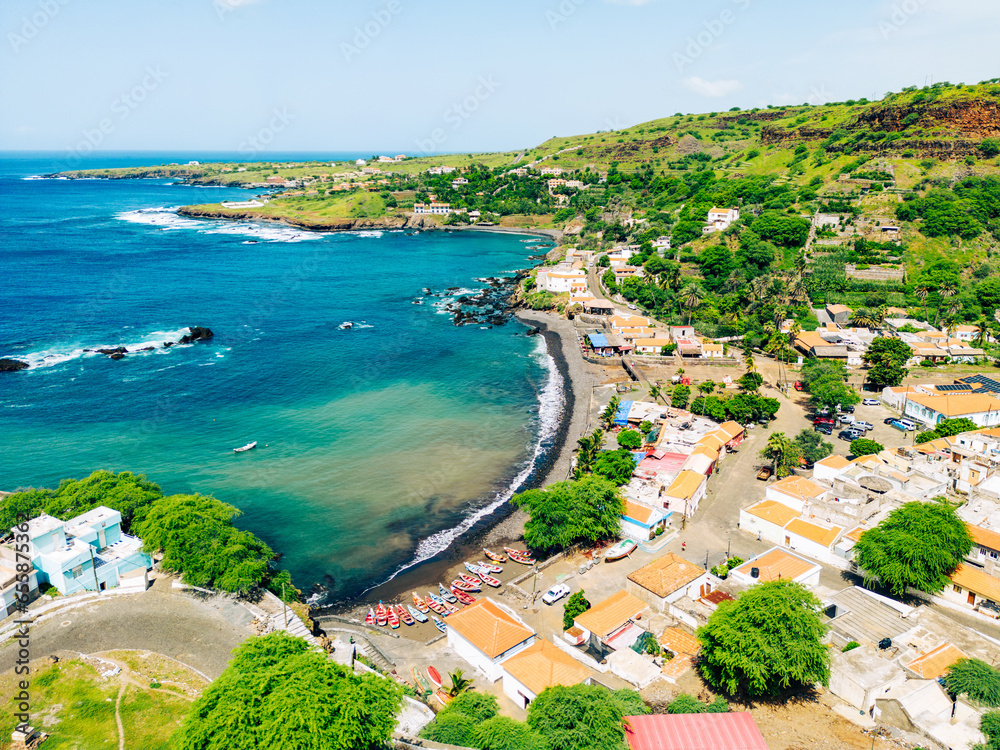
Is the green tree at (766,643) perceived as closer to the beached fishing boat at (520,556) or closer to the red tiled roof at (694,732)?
the red tiled roof at (694,732)

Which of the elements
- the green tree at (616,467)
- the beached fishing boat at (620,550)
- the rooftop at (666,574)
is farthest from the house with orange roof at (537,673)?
the green tree at (616,467)

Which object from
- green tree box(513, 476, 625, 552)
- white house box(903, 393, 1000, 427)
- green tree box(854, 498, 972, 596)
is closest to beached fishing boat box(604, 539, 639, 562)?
green tree box(513, 476, 625, 552)

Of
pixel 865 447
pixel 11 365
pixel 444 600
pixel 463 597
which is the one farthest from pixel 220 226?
pixel 865 447

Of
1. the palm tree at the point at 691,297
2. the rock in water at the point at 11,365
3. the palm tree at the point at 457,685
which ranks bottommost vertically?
the palm tree at the point at 457,685

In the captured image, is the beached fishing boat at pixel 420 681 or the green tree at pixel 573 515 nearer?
the beached fishing boat at pixel 420 681

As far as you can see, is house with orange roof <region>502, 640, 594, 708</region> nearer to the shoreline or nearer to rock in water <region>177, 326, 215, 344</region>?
the shoreline
